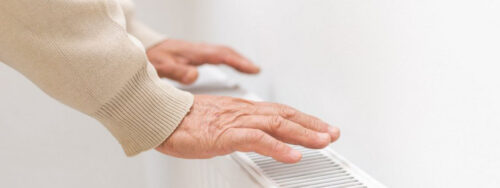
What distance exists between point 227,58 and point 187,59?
79mm

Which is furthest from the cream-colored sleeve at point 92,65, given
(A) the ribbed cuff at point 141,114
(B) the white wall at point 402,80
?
(B) the white wall at point 402,80

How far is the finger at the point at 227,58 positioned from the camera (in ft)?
3.46

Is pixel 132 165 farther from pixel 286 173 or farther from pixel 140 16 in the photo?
pixel 286 173

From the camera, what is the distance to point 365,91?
0.73m

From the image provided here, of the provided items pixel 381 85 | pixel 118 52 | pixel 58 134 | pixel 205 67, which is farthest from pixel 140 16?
pixel 381 85

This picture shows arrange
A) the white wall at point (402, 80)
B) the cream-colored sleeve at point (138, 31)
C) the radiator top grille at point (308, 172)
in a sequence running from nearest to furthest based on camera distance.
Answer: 1. the white wall at point (402, 80)
2. the radiator top grille at point (308, 172)
3. the cream-colored sleeve at point (138, 31)

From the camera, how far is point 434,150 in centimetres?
62

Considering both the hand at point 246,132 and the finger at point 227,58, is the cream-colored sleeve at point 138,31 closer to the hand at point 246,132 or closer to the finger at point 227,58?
the finger at point 227,58

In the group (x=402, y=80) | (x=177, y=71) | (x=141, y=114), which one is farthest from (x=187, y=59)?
(x=402, y=80)

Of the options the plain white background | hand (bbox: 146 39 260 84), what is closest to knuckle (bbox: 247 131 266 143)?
the plain white background

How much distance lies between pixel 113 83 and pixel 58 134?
1.60ft

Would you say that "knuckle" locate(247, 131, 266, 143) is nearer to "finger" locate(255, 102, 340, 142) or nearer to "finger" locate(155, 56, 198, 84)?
"finger" locate(255, 102, 340, 142)

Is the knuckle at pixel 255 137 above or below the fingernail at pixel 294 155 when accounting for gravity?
above

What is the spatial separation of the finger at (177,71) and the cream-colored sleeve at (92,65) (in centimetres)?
31
